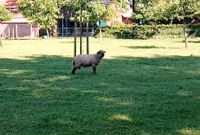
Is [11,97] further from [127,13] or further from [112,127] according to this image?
[127,13]

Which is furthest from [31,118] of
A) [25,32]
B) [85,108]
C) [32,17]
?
[25,32]

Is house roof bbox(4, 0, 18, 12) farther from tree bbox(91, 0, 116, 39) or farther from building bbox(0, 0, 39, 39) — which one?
tree bbox(91, 0, 116, 39)

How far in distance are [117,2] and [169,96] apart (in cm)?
5974

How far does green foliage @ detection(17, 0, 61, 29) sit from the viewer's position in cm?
6531

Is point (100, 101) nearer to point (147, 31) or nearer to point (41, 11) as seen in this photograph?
point (147, 31)

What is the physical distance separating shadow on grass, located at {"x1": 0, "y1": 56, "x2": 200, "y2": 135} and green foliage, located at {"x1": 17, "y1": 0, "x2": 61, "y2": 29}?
45242 mm

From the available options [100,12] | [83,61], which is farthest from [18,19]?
[83,61]

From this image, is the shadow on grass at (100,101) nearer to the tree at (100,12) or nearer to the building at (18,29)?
the tree at (100,12)

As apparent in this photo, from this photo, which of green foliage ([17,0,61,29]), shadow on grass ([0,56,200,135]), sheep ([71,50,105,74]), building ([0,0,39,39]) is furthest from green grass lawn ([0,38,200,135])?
building ([0,0,39,39])

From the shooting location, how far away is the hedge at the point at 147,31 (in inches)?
2461

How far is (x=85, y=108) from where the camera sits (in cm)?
1151

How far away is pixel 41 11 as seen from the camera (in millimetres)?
65375

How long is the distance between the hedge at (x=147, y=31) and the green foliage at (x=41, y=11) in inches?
297

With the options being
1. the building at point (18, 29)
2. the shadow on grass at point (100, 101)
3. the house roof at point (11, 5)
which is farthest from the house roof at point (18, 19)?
the shadow on grass at point (100, 101)
